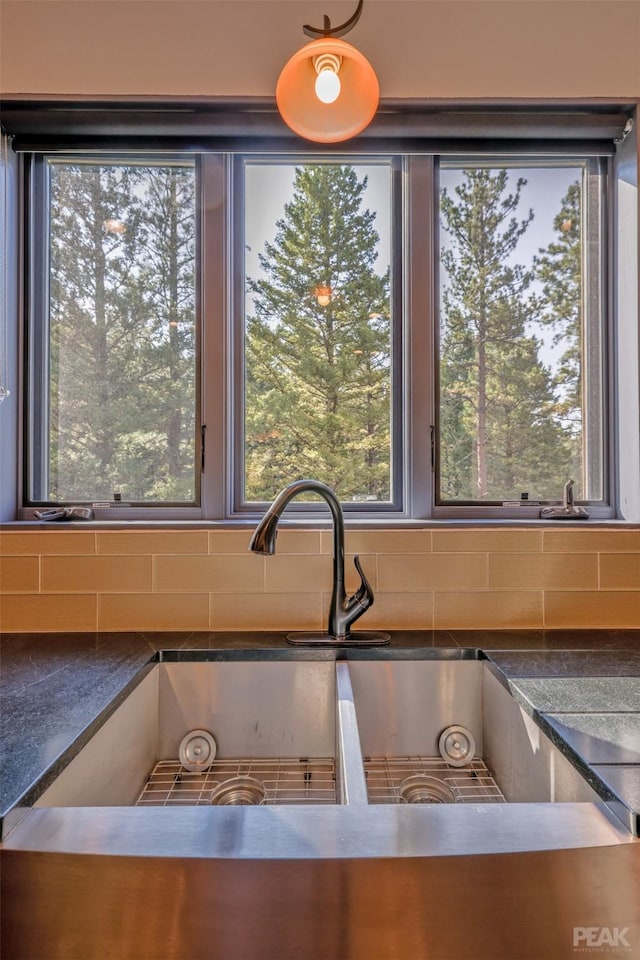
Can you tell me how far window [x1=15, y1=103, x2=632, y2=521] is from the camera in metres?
1.46

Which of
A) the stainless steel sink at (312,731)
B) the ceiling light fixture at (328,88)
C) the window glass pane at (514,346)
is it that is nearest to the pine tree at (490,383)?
the window glass pane at (514,346)

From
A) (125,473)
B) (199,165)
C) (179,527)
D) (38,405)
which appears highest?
(199,165)

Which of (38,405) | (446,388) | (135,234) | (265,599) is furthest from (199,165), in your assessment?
(265,599)

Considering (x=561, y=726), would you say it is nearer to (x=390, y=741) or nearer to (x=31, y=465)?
(x=390, y=741)

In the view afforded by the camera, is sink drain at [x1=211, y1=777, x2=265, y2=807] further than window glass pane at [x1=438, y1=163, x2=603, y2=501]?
No

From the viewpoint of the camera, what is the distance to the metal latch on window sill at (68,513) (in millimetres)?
1369

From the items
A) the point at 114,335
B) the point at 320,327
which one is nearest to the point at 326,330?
the point at 320,327

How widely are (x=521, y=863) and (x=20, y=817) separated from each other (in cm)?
56

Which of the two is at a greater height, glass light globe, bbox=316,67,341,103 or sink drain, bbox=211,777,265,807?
glass light globe, bbox=316,67,341,103

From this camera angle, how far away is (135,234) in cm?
148

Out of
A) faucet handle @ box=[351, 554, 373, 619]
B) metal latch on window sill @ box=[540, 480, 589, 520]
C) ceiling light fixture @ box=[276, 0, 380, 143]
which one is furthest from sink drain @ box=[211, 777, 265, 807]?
ceiling light fixture @ box=[276, 0, 380, 143]

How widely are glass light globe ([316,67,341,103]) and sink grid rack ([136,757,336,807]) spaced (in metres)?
1.41

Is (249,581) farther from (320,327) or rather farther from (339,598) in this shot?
(320,327)

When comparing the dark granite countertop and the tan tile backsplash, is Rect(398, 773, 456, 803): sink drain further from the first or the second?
the tan tile backsplash
